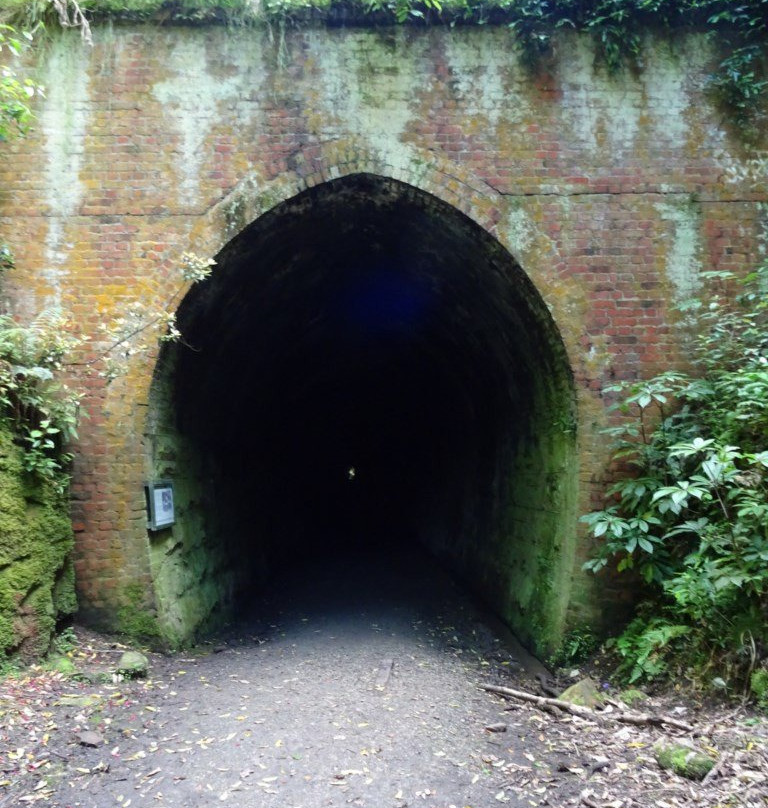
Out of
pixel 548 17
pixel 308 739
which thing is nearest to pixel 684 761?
pixel 308 739

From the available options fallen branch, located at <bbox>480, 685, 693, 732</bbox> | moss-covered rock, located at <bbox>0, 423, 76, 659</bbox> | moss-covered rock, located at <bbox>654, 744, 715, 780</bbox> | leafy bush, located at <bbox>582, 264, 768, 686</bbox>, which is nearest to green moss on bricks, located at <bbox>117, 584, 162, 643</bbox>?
moss-covered rock, located at <bbox>0, 423, 76, 659</bbox>

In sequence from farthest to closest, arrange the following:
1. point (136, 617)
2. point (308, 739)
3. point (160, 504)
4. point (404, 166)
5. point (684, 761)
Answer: point (404, 166) < point (160, 504) < point (136, 617) < point (308, 739) < point (684, 761)

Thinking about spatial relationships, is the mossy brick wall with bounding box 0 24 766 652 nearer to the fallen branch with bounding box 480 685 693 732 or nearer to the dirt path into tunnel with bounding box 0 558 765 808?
the fallen branch with bounding box 480 685 693 732

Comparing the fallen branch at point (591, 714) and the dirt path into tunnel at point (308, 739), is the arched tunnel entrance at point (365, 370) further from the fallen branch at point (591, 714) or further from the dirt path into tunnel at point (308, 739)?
the dirt path into tunnel at point (308, 739)

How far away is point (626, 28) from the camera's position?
20.4ft

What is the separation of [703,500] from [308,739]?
3.51m

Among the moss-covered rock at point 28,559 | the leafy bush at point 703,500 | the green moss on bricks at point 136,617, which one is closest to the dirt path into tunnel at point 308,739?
the green moss on bricks at point 136,617

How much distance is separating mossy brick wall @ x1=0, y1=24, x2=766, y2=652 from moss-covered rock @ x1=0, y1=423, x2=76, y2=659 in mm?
775

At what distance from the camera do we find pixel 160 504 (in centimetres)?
598

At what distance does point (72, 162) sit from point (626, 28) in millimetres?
5539

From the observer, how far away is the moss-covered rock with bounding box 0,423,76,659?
4715mm

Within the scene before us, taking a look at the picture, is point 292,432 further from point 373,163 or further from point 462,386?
point 373,163

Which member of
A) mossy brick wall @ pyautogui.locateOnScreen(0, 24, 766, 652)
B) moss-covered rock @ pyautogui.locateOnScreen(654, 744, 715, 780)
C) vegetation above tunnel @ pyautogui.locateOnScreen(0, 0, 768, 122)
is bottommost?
moss-covered rock @ pyautogui.locateOnScreen(654, 744, 715, 780)

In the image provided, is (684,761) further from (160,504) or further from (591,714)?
(160,504)
